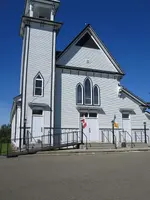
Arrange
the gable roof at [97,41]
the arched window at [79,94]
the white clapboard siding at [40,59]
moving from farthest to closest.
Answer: the gable roof at [97,41] → the arched window at [79,94] → the white clapboard siding at [40,59]

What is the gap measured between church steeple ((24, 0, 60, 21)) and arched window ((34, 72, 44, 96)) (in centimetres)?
539

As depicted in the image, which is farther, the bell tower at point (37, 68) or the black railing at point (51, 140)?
the bell tower at point (37, 68)

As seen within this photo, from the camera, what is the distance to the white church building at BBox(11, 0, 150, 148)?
17984mm

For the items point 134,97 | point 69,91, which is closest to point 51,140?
point 69,91

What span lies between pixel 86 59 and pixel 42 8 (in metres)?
6.26

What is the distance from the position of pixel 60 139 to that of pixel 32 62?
6920 mm

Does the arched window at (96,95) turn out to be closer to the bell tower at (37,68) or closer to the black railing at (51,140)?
the black railing at (51,140)

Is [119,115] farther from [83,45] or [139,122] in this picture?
[83,45]

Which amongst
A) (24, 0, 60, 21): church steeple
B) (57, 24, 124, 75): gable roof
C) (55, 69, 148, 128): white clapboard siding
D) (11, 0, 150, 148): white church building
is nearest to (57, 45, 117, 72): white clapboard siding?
(11, 0, 150, 148): white church building

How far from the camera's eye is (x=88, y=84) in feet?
67.8

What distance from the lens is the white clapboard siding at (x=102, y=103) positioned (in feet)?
62.4

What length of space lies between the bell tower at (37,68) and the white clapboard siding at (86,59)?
1.66 m

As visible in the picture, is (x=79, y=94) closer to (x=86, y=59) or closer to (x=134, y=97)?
(x=86, y=59)

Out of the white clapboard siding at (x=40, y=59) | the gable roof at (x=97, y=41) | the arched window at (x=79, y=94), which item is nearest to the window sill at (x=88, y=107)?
the arched window at (x=79, y=94)
